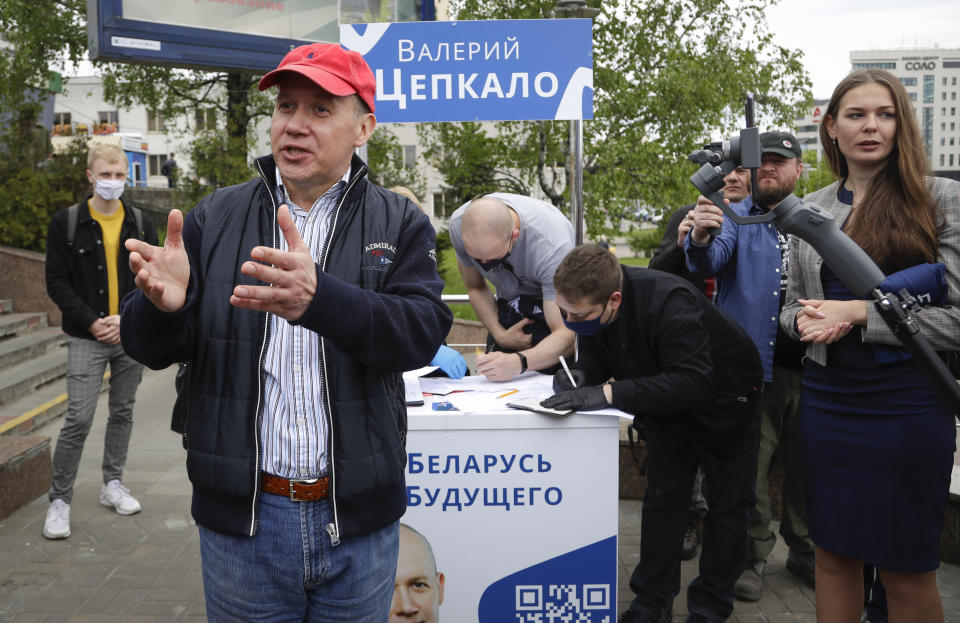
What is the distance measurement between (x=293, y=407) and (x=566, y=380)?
1.69 metres

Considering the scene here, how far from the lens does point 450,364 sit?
3.68m

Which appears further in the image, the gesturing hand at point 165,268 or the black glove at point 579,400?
the black glove at point 579,400

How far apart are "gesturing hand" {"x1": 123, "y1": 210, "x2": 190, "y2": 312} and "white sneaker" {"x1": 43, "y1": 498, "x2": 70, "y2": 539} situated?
11.3 ft

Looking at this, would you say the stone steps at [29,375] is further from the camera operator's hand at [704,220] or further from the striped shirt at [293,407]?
the striped shirt at [293,407]

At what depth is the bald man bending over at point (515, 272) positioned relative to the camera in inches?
143

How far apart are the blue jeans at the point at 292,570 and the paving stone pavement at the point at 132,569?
2.08 meters

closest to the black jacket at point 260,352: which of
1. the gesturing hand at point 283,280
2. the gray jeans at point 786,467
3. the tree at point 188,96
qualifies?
the gesturing hand at point 283,280

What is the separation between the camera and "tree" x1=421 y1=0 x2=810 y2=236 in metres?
15.8

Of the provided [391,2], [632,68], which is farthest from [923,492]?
[632,68]

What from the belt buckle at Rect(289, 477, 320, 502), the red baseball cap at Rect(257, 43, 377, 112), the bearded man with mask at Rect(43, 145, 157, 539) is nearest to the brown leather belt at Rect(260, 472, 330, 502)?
the belt buckle at Rect(289, 477, 320, 502)

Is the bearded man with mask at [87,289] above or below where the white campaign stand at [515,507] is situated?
above

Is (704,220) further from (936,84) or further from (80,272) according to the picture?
(936,84)

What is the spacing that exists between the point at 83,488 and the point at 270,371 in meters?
4.29

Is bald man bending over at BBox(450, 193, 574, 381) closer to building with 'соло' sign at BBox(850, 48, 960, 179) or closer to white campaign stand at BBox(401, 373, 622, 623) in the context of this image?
white campaign stand at BBox(401, 373, 622, 623)
